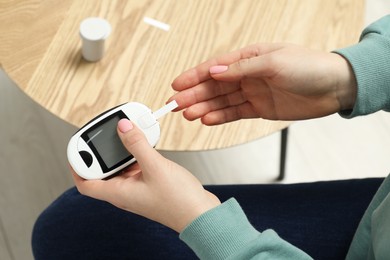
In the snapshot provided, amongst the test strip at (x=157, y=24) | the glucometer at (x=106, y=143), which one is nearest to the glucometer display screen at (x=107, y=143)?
the glucometer at (x=106, y=143)

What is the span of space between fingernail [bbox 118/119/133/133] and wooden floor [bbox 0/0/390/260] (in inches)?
27.9

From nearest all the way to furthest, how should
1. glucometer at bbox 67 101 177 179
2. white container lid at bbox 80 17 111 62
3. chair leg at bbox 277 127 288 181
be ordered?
glucometer at bbox 67 101 177 179 < white container lid at bbox 80 17 111 62 < chair leg at bbox 277 127 288 181

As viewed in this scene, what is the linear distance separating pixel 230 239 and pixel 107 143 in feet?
0.78

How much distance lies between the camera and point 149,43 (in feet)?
3.22

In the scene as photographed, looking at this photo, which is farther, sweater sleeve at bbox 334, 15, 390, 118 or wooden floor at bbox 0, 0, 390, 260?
wooden floor at bbox 0, 0, 390, 260

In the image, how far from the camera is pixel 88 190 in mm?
792

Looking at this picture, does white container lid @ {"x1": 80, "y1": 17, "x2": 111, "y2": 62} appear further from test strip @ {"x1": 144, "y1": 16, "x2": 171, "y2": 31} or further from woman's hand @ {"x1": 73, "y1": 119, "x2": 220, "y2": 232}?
woman's hand @ {"x1": 73, "y1": 119, "x2": 220, "y2": 232}

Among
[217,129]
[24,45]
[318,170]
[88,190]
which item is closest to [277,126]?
[217,129]

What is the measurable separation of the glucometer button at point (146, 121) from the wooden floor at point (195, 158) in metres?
0.67

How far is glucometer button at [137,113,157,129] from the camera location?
2.70 ft

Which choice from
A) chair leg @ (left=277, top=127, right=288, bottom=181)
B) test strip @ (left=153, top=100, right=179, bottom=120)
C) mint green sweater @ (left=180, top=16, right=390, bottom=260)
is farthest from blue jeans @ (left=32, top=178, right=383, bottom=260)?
chair leg @ (left=277, top=127, right=288, bottom=181)

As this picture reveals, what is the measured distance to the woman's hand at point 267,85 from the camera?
818 mm

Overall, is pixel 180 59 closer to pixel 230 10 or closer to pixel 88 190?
pixel 230 10

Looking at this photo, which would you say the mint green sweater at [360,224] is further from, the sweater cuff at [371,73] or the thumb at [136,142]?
the thumb at [136,142]
